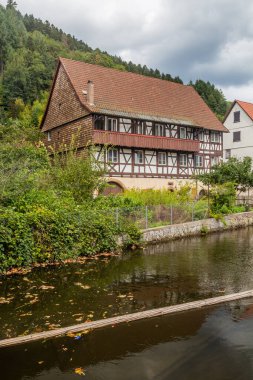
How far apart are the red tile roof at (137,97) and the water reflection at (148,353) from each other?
23410mm

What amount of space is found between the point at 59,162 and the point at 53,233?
7161 millimetres

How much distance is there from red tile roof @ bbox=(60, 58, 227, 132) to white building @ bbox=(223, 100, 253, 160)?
318 inches

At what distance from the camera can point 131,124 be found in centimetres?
3083

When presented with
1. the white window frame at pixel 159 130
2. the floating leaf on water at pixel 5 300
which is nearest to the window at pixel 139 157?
the white window frame at pixel 159 130

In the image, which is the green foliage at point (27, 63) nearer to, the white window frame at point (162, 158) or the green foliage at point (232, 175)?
the white window frame at point (162, 158)

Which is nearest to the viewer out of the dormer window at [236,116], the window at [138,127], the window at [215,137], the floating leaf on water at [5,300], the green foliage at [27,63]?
the floating leaf on water at [5,300]

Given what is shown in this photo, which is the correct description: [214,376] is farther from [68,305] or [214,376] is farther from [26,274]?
[26,274]

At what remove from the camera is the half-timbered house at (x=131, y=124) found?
96.2ft

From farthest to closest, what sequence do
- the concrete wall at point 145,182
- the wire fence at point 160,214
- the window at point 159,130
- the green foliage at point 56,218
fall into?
the window at point 159,130, the concrete wall at point 145,182, the wire fence at point 160,214, the green foliage at point 56,218

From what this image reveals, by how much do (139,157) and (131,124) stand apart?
2.79 metres

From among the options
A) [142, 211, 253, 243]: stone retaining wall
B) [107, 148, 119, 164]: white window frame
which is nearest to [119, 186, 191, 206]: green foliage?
[142, 211, 253, 243]: stone retaining wall

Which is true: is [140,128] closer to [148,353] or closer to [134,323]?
[134,323]

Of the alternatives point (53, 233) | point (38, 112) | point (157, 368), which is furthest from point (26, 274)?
point (38, 112)

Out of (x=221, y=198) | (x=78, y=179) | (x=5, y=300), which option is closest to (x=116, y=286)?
(x=5, y=300)
